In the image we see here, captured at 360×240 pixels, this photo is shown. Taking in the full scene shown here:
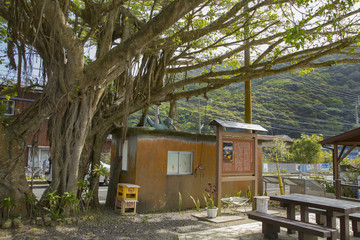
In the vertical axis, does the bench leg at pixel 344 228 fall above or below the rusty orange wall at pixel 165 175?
below

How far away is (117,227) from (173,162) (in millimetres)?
2989

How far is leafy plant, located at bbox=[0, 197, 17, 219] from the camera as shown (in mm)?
5727

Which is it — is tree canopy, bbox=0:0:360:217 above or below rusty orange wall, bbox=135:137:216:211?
above

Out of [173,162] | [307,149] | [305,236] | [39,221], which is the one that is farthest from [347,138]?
[307,149]

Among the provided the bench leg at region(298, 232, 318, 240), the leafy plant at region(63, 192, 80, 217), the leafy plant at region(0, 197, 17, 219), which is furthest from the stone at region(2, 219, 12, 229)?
the bench leg at region(298, 232, 318, 240)

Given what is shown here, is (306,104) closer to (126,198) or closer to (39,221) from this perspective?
(126,198)

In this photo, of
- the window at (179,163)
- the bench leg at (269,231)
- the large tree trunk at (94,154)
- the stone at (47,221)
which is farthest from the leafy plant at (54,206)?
the bench leg at (269,231)

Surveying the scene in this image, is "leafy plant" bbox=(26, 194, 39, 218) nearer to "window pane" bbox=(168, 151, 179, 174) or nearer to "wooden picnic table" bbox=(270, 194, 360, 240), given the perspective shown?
"window pane" bbox=(168, 151, 179, 174)

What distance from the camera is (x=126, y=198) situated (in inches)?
299

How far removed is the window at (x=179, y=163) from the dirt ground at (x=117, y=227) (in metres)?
1.40

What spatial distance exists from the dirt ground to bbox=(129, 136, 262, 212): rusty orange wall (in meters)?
0.57

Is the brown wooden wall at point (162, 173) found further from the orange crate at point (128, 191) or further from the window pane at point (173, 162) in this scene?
the orange crate at point (128, 191)

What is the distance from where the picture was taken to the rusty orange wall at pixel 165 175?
816 centimetres

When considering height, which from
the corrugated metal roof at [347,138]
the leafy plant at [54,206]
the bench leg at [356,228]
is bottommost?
the bench leg at [356,228]
